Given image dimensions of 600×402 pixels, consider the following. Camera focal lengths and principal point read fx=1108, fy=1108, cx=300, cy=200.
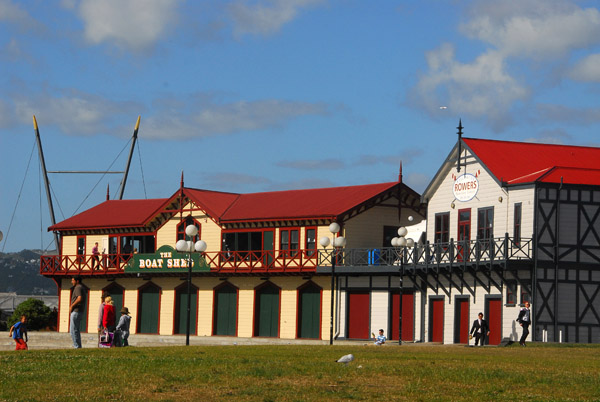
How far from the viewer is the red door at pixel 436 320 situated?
4800cm

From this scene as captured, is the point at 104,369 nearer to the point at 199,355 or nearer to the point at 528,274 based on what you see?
the point at 199,355

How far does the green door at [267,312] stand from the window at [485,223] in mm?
13496

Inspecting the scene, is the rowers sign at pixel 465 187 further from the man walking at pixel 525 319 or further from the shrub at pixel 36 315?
the shrub at pixel 36 315

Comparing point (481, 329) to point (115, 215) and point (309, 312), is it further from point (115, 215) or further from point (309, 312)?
point (115, 215)

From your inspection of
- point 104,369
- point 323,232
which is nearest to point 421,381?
point 104,369

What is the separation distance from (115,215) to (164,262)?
7.62 metres

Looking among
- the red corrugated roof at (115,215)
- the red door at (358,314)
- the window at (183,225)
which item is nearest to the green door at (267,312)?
the red door at (358,314)

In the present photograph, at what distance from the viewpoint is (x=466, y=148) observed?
46.8m

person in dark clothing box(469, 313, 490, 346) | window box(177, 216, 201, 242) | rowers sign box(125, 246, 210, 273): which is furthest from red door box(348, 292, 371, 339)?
person in dark clothing box(469, 313, 490, 346)

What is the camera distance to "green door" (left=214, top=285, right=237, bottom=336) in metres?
57.0

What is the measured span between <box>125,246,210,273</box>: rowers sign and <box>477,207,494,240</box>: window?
16610 mm

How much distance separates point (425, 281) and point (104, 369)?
2908cm

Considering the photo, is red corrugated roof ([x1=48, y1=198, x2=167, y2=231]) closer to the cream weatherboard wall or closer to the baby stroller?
the cream weatherboard wall

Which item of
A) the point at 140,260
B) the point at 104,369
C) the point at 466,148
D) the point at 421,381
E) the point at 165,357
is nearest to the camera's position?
the point at 421,381
